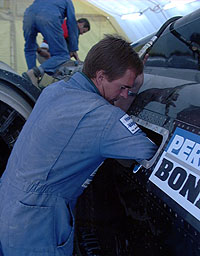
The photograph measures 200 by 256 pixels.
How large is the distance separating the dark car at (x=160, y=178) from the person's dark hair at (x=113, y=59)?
0.78 ft

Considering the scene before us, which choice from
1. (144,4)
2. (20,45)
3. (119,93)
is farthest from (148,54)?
(144,4)

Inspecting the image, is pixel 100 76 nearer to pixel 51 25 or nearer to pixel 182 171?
pixel 182 171

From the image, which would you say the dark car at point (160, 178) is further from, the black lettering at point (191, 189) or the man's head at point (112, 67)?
the man's head at point (112, 67)

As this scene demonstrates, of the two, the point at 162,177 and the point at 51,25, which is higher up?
the point at 51,25

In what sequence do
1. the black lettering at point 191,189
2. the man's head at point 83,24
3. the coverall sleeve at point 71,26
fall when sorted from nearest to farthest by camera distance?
the black lettering at point 191,189
the coverall sleeve at point 71,26
the man's head at point 83,24

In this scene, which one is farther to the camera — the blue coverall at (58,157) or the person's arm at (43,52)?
the person's arm at (43,52)

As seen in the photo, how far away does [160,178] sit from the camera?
122 centimetres

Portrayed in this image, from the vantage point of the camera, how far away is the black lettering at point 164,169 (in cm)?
120

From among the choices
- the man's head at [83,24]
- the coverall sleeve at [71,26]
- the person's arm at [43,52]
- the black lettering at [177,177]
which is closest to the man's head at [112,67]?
the black lettering at [177,177]

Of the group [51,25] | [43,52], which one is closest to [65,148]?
[51,25]

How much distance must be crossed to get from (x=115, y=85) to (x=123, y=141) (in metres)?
0.30

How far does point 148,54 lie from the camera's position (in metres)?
2.18

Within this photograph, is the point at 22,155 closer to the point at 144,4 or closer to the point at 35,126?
the point at 35,126

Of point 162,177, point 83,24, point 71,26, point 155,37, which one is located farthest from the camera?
point 83,24
